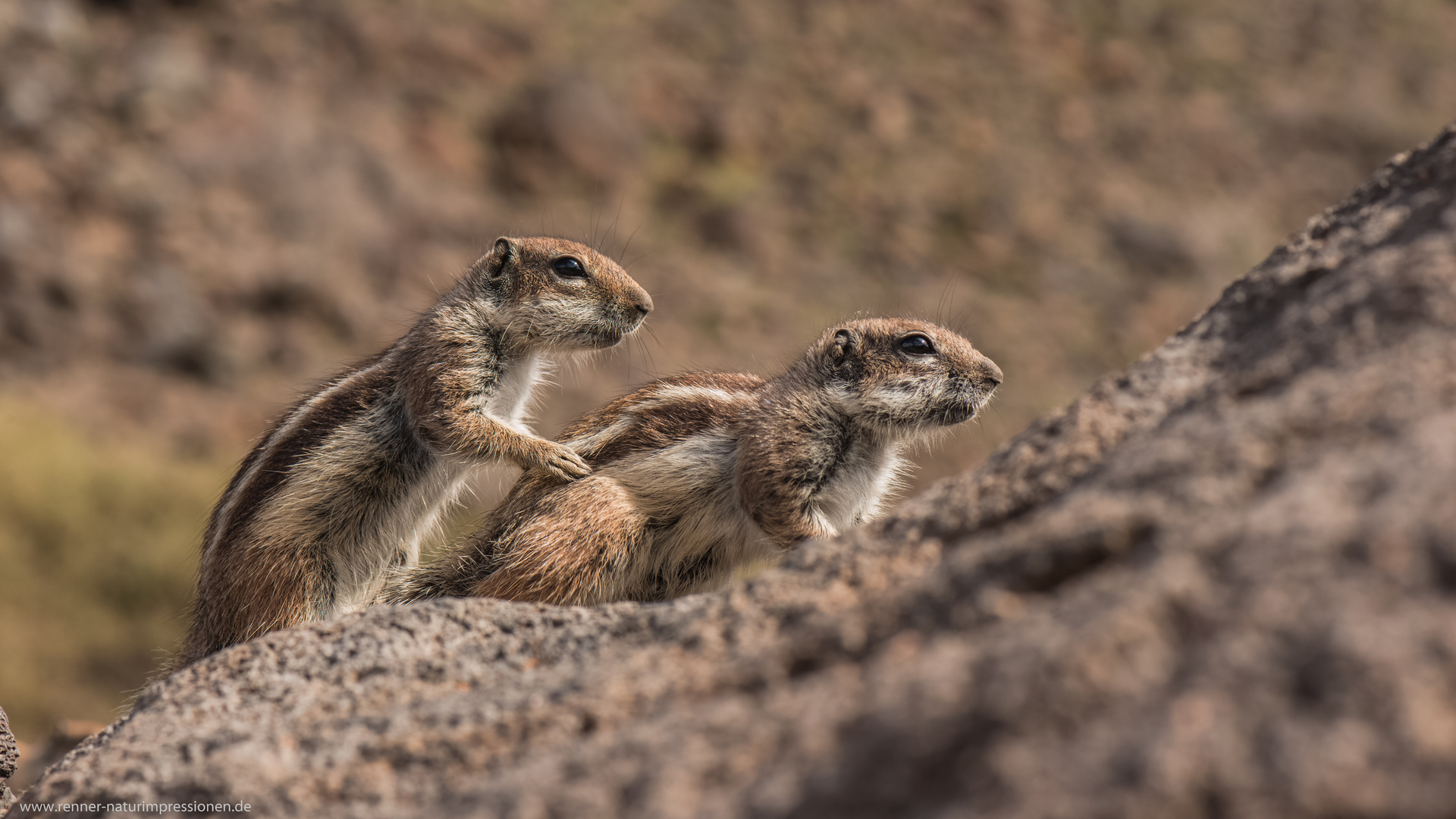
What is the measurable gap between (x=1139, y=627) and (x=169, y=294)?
60.6 ft

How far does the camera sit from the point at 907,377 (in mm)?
6523

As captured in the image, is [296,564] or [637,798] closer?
[637,798]

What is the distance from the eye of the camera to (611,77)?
74.0 feet

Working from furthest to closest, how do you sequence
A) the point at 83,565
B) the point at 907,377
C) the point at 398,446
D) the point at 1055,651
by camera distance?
the point at 83,565
the point at 398,446
the point at 907,377
the point at 1055,651

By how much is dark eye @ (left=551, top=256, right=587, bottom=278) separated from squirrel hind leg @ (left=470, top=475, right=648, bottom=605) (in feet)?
4.73

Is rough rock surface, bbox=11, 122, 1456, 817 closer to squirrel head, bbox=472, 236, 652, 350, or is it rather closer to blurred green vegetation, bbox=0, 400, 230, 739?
squirrel head, bbox=472, 236, 652, 350

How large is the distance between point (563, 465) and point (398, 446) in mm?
1050

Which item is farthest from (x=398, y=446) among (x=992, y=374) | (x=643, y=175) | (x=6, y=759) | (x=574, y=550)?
(x=643, y=175)

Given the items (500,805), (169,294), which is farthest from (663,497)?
(169,294)

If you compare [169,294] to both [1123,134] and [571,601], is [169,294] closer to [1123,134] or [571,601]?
[571,601]

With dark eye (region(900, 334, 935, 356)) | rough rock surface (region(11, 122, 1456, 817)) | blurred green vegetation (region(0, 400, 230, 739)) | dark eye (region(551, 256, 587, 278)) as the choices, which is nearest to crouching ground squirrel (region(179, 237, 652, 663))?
dark eye (region(551, 256, 587, 278))

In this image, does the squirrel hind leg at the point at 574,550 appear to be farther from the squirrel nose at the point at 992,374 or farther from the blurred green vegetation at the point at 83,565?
the blurred green vegetation at the point at 83,565

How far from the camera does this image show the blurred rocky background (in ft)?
57.4

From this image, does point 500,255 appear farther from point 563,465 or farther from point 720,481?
point 720,481
